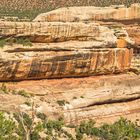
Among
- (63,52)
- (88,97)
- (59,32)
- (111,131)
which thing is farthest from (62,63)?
(111,131)

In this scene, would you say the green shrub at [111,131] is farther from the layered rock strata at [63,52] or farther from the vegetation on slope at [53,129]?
the layered rock strata at [63,52]

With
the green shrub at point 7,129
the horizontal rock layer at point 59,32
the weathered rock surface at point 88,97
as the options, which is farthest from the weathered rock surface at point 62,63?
the green shrub at point 7,129

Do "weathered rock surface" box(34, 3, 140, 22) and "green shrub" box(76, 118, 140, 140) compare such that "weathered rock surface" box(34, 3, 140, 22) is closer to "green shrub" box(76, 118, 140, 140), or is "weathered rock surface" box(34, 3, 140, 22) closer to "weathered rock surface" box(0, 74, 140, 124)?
"weathered rock surface" box(0, 74, 140, 124)

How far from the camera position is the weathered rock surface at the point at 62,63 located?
4556cm

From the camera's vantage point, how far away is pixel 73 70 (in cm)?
4988

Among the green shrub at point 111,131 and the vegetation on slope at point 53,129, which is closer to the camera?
the vegetation on slope at point 53,129

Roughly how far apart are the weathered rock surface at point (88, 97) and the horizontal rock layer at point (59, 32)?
11.8ft

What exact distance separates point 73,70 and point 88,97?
3246 mm

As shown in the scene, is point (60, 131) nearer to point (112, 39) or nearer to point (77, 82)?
point (77, 82)

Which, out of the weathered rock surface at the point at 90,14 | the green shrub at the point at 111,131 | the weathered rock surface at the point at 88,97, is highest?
the weathered rock surface at the point at 90,14

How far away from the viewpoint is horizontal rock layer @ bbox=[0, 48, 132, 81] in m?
45.6

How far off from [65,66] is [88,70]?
3.15m

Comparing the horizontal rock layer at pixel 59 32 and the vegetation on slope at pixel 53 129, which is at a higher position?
the horizontal rock layer at pixel 59 32

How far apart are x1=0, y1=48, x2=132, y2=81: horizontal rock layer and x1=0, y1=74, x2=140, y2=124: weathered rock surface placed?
0.67m
